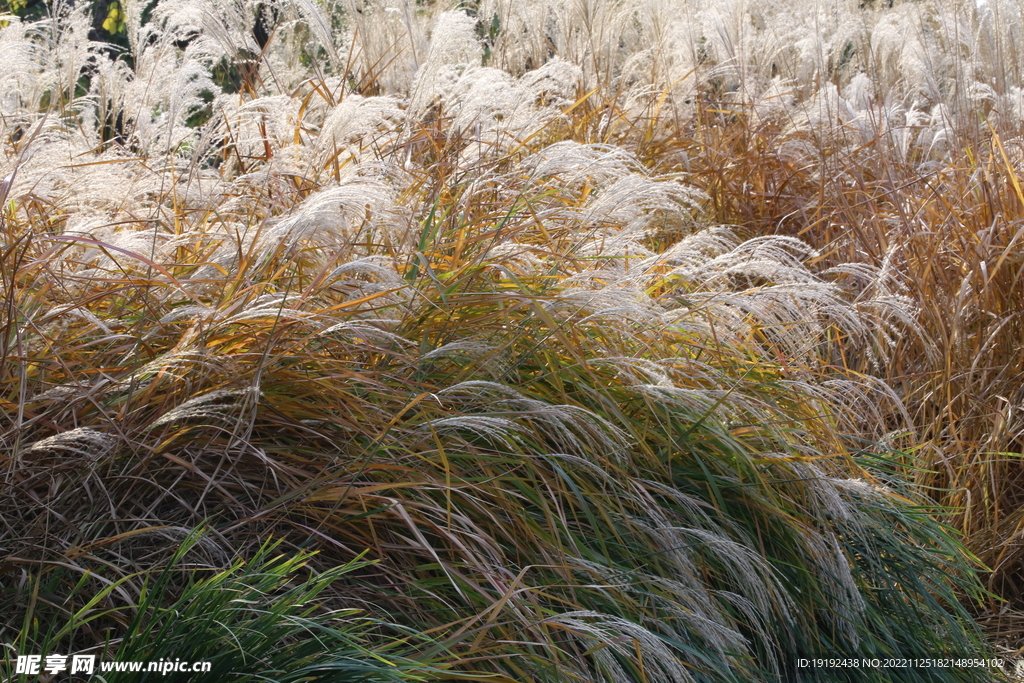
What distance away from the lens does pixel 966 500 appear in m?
3.39

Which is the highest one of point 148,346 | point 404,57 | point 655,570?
point 404,57

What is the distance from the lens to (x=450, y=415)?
225 cm

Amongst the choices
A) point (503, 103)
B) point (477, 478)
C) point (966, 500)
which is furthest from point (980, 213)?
point (477, 478)

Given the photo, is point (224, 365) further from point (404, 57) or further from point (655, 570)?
point (404, 57)

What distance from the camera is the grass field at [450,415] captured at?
1.94m

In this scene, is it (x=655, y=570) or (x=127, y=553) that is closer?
(x=127, y=553)

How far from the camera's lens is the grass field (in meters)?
1.94

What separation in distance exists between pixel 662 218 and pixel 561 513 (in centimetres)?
212

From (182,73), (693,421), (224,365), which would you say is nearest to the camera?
(224,365)

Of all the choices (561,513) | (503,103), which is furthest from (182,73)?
(561,513)

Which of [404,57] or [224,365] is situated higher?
[404,57]

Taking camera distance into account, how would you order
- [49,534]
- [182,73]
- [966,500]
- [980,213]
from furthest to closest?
[980,213] → [966,500] → [182,73] → [49,534]

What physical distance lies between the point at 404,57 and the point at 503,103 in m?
1.59

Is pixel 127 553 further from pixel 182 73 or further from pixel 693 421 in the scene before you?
pixel 182 73
